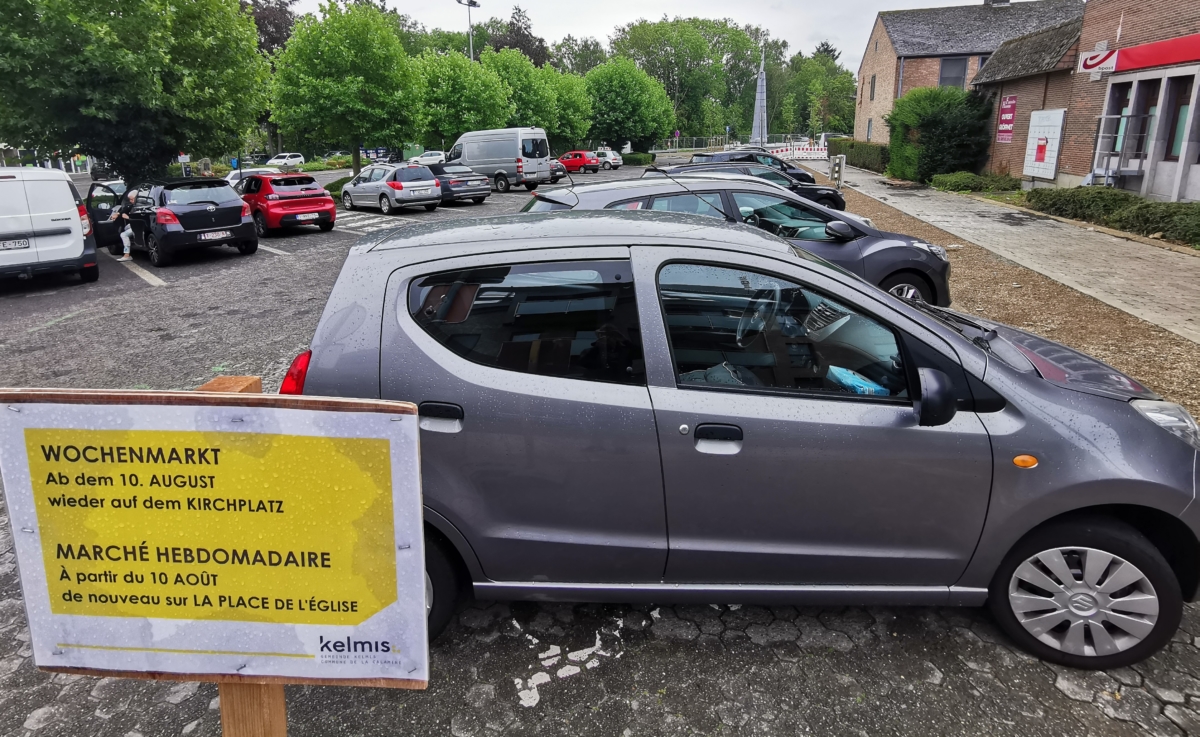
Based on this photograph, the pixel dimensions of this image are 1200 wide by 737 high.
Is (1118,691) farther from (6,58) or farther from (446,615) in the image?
(6,58)

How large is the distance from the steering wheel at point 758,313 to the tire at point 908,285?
4883 mm

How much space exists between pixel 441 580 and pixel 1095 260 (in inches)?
511

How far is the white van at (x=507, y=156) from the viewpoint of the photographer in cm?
3117

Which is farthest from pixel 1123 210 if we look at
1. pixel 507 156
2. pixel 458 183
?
pixel 507 156

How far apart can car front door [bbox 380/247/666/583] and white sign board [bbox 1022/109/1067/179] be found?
25065mm

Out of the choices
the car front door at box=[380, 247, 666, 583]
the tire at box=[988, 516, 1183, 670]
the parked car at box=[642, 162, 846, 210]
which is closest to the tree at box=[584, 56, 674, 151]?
the parked car at box=[642, 162, 846, 210]

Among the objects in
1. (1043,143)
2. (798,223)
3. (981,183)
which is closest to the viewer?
(798,223)

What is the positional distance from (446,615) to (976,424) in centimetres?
224

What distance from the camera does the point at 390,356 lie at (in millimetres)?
2926

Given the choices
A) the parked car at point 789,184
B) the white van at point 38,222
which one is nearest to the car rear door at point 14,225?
the white van at point 38,222

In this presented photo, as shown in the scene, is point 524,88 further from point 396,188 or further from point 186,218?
point 186,218

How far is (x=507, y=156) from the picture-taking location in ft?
103

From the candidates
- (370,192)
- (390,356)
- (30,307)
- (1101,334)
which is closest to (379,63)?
(370,192)

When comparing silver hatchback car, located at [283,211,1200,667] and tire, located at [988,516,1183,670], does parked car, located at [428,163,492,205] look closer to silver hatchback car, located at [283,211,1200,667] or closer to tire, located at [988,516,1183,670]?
silver hatchback car, located at [283,211,1200,667]
